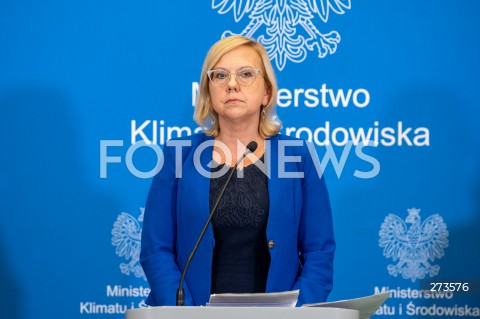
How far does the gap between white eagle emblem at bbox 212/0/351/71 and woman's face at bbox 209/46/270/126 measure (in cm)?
89

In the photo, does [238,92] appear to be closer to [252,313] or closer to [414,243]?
[252,313]

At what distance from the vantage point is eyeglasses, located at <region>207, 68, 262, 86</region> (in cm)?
299

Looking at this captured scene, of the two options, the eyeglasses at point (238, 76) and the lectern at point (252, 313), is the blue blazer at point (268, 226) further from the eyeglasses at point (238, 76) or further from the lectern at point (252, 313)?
the lectern at point (252, 313)

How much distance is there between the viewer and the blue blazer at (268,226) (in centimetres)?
286

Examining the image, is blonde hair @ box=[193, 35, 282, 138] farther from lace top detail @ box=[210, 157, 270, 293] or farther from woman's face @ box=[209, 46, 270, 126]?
lace top detail @ box=[210, 157, 270, 293]

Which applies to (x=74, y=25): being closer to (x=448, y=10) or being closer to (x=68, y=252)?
(x=68, y=252)

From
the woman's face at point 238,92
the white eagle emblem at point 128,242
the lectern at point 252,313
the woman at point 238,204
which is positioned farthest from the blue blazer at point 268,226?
the white eagle emblem at point 128,242

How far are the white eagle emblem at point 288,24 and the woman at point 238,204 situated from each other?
0.86 metres

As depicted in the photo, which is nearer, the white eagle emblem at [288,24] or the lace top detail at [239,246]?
the lace top detail at [239,246]

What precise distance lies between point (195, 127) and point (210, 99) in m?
0.82

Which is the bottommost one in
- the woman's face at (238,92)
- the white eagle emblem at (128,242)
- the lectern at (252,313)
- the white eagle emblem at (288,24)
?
the lectern at (252,313)

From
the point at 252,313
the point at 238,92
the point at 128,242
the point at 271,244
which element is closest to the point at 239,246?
the point at 271,244

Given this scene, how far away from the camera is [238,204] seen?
2881mm

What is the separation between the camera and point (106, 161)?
12.8 ft
